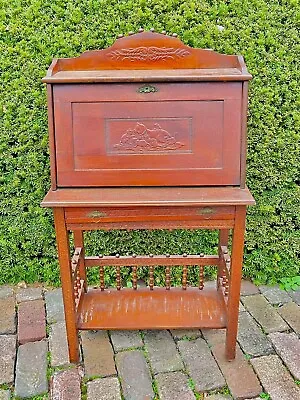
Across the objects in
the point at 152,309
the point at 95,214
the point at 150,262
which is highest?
the point at 95,214

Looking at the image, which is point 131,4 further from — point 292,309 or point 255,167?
point 292,309

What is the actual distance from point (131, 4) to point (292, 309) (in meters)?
2.21

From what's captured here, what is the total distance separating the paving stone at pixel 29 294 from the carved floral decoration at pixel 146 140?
154 cm

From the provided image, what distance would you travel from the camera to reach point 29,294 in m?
3.42

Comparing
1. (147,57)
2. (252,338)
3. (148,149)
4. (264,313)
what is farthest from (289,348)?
(147,57)

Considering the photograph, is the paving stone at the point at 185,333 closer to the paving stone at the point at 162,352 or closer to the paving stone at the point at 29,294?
the paving stone at the point at 162,352

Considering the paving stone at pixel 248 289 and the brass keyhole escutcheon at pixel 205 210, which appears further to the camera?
the paving stone at pixel 248 289

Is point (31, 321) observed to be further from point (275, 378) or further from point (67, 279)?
point (275, 378)

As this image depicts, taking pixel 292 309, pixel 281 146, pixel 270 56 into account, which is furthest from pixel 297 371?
pixel 270 56

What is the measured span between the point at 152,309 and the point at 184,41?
1.65 m

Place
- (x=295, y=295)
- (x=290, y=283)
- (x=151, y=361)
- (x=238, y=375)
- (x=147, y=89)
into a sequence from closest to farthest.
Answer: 1. (x=147, y=89)
2. (x=238, y=375)
3. (x=151, y=361)
4. (x=295, y=295)
5. (x=290, y=283)

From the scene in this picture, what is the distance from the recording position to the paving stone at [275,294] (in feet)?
10.9

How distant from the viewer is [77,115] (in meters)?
2.30

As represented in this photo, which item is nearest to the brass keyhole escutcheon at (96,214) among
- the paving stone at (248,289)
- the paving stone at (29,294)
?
the paving stone at (29,294)
